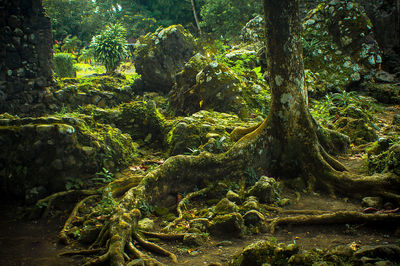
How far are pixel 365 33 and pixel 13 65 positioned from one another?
1277cm

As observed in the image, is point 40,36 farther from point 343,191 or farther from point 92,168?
point 343,191

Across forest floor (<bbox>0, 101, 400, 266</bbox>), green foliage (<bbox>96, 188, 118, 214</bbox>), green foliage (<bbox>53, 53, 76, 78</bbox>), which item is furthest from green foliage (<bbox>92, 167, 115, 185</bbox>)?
green foliage (<bbox>53, 53, 76, 78</bbox>)

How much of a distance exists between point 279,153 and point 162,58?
9207 millimetres

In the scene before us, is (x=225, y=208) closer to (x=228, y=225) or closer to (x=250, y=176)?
(x=228, y=225)

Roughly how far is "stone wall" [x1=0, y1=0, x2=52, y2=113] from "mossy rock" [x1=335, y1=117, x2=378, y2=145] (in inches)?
375

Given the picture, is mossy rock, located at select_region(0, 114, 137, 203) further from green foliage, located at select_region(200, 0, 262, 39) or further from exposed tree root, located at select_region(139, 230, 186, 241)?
green foliage, located at select_region(200, 0, 262, 39)

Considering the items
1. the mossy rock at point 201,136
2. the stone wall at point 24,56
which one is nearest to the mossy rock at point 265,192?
the mossy rock at point 201,136

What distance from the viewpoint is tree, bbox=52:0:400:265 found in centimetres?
470

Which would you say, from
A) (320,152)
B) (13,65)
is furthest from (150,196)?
(13,65)

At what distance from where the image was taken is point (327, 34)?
1168 cm

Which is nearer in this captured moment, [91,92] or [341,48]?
[91,92]

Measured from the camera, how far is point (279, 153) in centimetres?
→ 538

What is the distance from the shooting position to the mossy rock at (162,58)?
515 inches

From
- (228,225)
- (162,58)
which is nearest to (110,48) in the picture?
(162,58)
